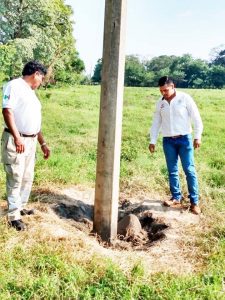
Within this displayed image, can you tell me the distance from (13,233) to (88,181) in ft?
8.91

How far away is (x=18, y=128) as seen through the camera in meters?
4.58

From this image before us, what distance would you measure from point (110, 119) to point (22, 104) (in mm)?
938

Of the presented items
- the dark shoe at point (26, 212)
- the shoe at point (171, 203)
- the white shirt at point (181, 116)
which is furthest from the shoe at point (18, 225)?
the white shirt at point (181, 116)

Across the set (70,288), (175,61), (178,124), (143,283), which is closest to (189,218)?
(178,124)

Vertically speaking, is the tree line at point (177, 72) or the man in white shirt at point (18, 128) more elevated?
the tree line at point (177, 72)

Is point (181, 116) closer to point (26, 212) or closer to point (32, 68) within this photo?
point (32, 68)

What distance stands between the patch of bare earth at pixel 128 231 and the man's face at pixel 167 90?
149 centimetres

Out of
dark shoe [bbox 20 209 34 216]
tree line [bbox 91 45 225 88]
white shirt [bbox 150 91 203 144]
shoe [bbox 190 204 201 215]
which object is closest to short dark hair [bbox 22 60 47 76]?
dark shoe [bbox 20 209 34 216]

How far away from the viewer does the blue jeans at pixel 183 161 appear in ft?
18.6

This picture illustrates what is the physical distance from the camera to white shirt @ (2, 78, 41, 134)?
4.42 metres

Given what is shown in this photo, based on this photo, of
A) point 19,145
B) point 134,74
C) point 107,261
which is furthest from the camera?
point 134,74

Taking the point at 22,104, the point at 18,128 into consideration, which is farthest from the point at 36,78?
the point at 18,128

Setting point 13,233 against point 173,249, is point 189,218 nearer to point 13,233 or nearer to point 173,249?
point 173,249

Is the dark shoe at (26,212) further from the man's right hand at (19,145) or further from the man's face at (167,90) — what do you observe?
the man's face at (167,90)
